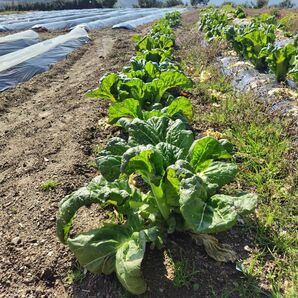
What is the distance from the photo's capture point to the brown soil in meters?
2.08

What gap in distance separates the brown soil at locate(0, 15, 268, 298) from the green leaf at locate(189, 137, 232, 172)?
504mm

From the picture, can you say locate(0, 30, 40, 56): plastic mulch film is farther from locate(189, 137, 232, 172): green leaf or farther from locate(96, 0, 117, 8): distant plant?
locate(96, 0, 117, 8): distant plant

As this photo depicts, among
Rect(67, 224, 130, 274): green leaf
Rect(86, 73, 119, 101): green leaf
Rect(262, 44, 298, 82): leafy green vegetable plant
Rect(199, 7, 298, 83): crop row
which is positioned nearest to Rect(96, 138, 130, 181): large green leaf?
Rect(67, 224, 130, 274): green leaf

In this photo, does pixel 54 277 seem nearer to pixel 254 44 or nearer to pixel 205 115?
pixel 205 115

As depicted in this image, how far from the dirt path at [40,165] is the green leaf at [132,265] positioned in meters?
0.47

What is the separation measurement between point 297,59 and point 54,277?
4.29 metres

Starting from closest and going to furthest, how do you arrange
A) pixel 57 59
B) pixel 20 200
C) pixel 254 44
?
pixel 20 200 < pixel 254 44 < pixel 57 59

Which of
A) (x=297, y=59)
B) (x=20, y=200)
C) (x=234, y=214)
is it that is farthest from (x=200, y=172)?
(x=297, y=59)

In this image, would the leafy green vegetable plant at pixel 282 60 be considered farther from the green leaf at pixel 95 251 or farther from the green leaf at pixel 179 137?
the green leaf at pixel 95 251

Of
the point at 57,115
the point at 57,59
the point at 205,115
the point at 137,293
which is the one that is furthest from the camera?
the point at 57,59

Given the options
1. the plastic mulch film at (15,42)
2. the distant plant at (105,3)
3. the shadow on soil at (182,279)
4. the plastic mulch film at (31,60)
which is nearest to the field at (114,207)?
the shadow on soil at (182,279)

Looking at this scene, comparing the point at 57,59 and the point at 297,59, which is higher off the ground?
the point at 297,59

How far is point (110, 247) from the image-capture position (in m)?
2.06

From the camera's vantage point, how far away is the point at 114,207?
2691 mm
